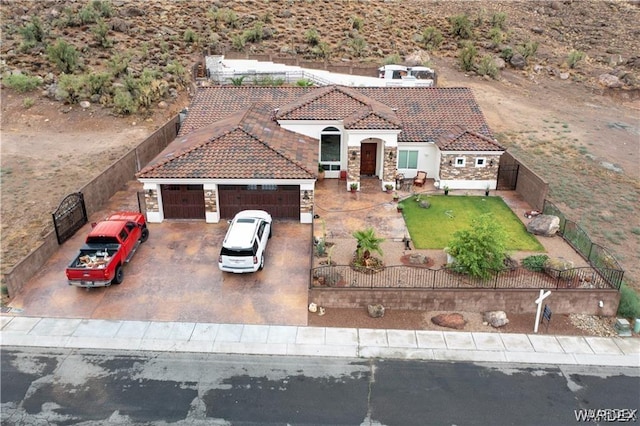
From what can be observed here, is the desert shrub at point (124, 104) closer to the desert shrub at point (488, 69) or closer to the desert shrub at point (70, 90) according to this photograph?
the desert shrub at point (70, 90)

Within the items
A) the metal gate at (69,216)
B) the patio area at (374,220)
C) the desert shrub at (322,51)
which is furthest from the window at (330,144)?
the desert shrub at (322,51)


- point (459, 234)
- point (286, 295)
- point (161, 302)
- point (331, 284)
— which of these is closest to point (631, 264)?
point (459, 234)

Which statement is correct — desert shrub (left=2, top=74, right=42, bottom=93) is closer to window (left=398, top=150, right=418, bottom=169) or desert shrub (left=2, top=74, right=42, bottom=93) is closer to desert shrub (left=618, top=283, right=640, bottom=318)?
window (left=398, top=150, right=418, bottom=169)

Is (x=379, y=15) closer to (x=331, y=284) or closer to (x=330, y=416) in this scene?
(x=331, y=284)

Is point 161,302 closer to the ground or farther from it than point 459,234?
closer to the ground

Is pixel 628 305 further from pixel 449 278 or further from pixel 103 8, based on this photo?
pixel 103 8

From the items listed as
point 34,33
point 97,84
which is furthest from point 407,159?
point 34,33
